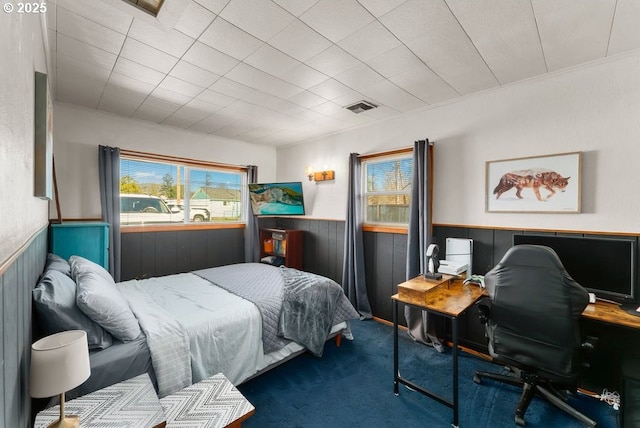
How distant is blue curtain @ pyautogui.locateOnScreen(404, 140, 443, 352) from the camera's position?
9.98 feet

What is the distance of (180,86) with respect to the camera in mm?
2732

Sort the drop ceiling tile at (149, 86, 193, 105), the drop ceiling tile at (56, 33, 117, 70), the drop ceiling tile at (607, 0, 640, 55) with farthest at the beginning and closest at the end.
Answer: the drop ceiling tile at (149, 86, 193, 105) < the drop ceiling tile at (56, 33, 117, 70) < the drop ceiling tile at (607, 0, 640, 55)

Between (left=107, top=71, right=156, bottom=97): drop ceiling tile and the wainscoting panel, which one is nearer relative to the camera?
(left=107, top=71, right=156, bottom=97): drop ceiling tile

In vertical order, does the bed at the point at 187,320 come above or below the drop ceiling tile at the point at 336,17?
below

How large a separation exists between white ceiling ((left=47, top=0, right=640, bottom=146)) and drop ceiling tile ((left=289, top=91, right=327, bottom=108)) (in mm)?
22

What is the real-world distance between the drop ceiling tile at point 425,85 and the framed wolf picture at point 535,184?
0.84m

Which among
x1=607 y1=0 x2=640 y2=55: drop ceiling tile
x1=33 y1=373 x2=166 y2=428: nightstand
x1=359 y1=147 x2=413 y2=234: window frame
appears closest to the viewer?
x1=33 y1=373 x2=166 y2=428: nightstand

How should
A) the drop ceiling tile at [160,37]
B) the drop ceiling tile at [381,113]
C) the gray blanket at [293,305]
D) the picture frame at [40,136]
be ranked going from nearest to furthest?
the picture frame at [40,136]
the drop ceiling tile at [160,37]
the gray blanket at [293,305]
the drop ceiling tile at [381,113]

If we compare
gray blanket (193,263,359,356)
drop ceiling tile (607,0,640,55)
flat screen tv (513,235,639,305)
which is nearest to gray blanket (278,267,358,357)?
gray blanket (193,263,359,356)

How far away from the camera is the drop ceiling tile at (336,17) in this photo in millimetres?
1653

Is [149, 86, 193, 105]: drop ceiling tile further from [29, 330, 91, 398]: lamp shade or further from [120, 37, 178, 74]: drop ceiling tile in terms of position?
[29, 330, 91, 398]: lamp shade

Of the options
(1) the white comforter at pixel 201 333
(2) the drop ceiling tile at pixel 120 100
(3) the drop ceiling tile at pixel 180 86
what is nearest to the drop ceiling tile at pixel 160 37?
(3) the drop ceiling tile at pixel 180 86

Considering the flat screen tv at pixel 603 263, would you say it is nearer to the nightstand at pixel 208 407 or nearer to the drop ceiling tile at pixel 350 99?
the drop ceiling tile at pixel 350 99

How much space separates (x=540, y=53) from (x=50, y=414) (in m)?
3.77
